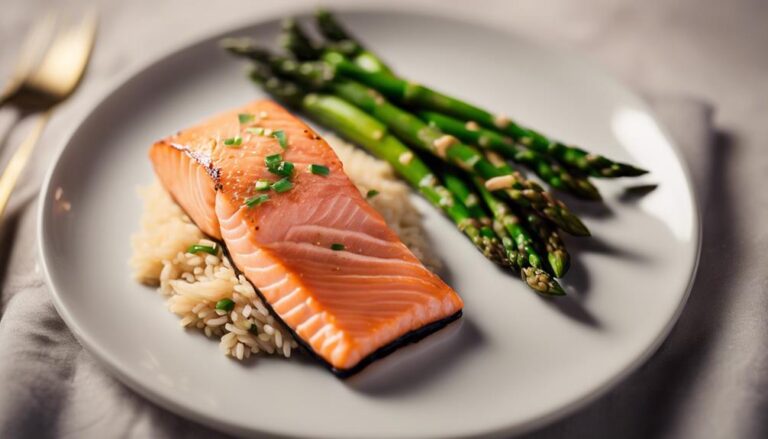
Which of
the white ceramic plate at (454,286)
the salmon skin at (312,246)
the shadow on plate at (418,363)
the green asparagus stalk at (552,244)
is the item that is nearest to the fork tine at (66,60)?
the white ceramic plate at (454,286)

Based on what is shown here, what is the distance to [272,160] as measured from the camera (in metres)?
3.79

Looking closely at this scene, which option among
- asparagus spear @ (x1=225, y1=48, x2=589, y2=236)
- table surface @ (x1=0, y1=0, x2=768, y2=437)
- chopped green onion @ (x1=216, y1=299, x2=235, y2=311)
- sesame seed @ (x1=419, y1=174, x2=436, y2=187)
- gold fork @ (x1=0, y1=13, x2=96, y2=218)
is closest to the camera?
table surface @ (x1=0, y1=0, x2=768, y2=437)

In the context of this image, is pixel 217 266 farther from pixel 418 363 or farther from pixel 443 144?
pixel 443 144

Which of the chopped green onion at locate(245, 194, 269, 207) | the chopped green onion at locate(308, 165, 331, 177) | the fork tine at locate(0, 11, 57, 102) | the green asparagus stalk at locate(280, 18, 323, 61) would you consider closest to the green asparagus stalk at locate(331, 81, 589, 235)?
the green asparagus stalk at locate(280, 18, 323, 61)

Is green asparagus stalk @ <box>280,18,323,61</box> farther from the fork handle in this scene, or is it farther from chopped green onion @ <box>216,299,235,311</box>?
chopped green onion @ <box>216,299,235,311</box>

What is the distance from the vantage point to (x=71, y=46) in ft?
18.3

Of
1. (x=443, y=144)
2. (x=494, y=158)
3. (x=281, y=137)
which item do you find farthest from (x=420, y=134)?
(x=281, y=137)

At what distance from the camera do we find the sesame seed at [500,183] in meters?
4.13

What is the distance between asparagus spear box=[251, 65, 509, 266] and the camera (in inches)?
159

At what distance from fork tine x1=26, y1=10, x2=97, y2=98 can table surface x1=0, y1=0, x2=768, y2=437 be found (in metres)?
0.19

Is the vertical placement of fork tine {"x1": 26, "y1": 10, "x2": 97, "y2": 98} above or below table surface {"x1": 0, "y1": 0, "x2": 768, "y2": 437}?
below

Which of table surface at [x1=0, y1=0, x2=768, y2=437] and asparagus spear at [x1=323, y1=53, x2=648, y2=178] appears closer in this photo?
table surface at [x1=0, y1=0, x2=768, y2=437]

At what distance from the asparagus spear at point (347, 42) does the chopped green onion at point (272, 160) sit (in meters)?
1.62

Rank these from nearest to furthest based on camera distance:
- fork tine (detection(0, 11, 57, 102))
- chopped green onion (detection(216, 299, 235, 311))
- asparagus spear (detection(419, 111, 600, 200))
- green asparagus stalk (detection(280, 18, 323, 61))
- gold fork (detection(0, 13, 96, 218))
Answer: chopped green onion (detection(216, 299, 235, 311)) → asparagus spear (detection(419, 111, 600, 200)) → gold fork (detection(0, 13, 96, 218)) → fork tine (detection(0, 11, 57, 102)) → green asparagus stalk (detection(280, 18, 323, 61))
